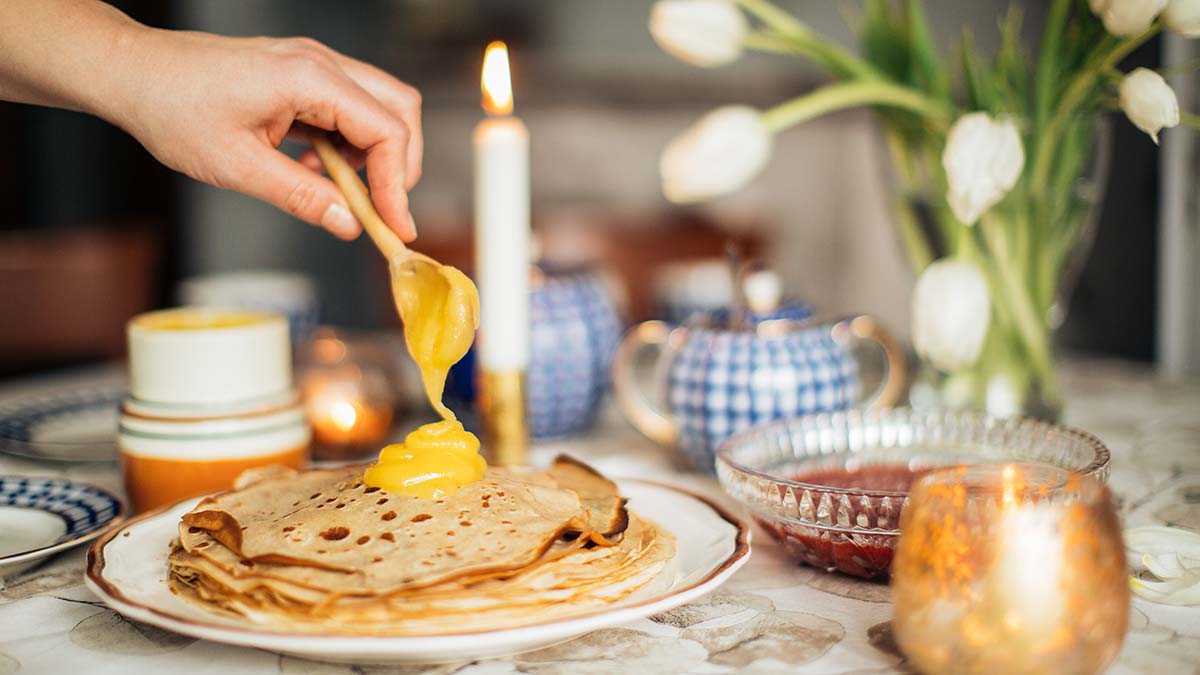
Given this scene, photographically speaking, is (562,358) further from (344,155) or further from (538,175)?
(538,175)

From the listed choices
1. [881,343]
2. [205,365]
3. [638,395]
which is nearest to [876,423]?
[881,343]

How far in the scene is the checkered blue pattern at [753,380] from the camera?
1.05m

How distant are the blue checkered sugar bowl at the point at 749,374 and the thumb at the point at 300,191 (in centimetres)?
37

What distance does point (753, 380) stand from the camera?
1.05 meters

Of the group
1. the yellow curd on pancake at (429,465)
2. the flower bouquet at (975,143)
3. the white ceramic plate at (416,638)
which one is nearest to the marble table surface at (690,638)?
the white ceramic plate at (416,638)

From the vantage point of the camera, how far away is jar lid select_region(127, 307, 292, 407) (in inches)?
37.8

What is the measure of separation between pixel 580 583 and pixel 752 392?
16.6 inches

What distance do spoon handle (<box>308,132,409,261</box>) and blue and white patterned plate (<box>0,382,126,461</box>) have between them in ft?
1.36

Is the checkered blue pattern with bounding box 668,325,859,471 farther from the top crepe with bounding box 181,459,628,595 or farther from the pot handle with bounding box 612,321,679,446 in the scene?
the top crepe with bounding box 181,459,628,595

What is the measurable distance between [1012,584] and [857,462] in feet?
1.40

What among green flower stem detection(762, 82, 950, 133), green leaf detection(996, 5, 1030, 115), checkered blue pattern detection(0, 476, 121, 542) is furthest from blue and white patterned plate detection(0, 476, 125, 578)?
green leaf detection(996, 5, 1030, 115)

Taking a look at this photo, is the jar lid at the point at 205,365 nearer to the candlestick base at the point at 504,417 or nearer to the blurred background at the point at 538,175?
the candlestick base at the point at 504,417

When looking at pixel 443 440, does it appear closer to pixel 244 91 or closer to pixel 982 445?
pixel 244 91

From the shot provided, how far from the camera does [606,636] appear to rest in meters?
0.71
